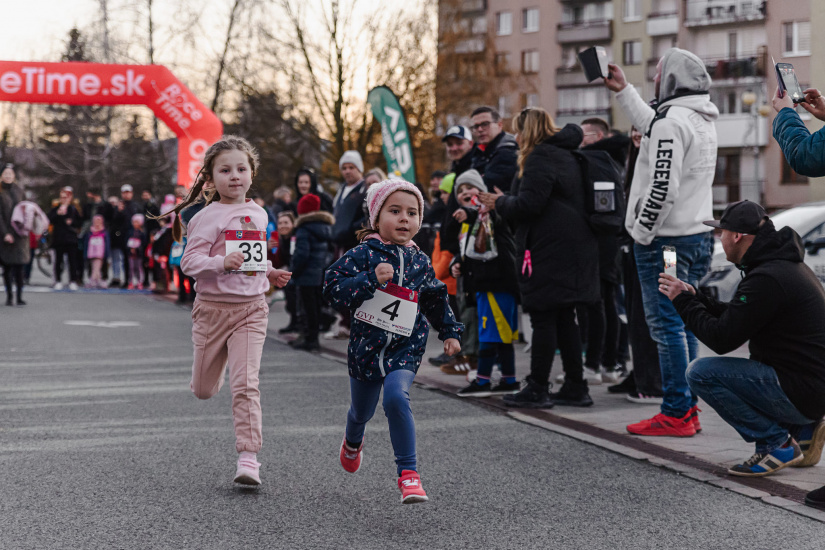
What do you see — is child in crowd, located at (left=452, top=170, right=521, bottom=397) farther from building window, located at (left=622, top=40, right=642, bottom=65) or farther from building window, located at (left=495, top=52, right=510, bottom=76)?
building window, located at (left=622, top=40, right=642, bottom=65)

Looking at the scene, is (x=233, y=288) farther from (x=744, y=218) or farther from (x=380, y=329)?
(x=744, y=218)

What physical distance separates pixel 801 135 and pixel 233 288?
111 inches

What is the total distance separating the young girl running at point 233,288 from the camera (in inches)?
207

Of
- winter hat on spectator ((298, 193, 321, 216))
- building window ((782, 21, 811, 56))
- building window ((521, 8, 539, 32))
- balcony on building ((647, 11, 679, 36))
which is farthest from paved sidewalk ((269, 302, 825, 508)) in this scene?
building window ((521, 8, 539, 32))

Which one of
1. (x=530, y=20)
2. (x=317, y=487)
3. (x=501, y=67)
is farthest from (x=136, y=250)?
(x=530, y=20)

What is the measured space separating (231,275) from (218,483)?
105 centimetres

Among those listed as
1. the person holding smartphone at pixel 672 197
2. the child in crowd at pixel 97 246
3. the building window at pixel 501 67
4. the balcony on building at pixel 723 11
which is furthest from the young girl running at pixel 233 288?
the balcony on building at pixel 723 11

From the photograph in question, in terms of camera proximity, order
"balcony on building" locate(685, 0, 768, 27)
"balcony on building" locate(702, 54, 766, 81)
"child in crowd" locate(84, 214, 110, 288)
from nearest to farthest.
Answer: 1. "child in crowd" locate(84, 214, 110, 288)
2. "balcony on building" locate(702, 54, 766, 81)
3. "balcony on building" locate(685, 0, 768, 27)

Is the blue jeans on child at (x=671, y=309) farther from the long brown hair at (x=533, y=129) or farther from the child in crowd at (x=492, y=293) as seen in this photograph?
the child in crowd at (x=492, y=293)

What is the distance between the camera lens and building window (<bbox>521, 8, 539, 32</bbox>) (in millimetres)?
68312

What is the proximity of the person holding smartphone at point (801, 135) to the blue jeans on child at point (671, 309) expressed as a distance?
1.93 meters

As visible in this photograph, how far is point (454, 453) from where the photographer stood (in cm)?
609

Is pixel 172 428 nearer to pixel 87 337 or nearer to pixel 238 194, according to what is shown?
pixel 238 194

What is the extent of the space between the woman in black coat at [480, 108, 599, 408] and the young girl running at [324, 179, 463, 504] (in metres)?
2.62
